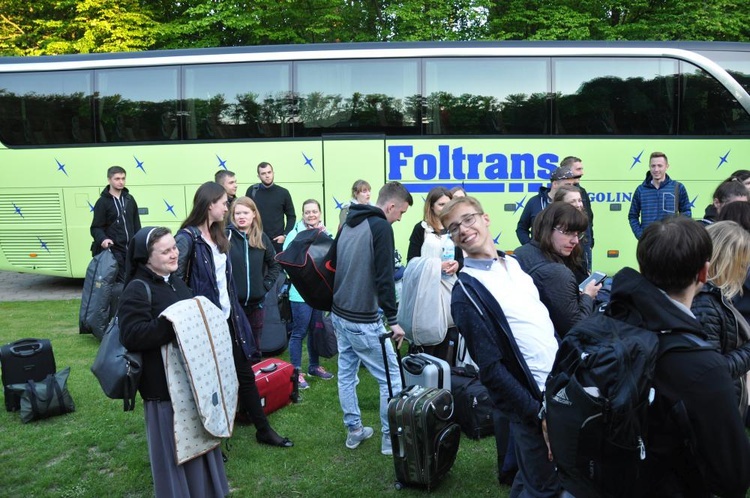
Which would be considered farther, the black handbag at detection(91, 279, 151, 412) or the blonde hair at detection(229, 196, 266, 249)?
the blonde hair at detection(229, 196, 266, 249)

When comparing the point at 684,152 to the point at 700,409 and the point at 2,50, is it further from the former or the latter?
the point at 2,50

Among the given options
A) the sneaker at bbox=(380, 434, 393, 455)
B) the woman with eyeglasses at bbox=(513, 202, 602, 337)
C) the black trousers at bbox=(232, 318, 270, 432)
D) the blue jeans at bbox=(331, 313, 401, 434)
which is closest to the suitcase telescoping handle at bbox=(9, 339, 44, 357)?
the black trousers at bbox=(232, 318, 270, 432)

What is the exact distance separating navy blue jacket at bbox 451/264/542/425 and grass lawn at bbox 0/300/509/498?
165 centimetres

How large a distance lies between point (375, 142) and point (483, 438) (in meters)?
6.61

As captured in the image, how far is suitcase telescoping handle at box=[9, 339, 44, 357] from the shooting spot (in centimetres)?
596

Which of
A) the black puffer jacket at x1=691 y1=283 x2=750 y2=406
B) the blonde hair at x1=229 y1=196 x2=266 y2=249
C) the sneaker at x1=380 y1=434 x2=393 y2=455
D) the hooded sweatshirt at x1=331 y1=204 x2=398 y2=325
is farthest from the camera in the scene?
the blonde hair at x1=229 y1=196 x2=266 y2=249

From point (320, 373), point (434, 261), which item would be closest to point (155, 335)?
point (434, 261)

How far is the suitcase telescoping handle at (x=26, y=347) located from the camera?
5.96 metres

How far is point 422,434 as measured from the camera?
4199mm

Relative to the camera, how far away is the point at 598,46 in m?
10.7

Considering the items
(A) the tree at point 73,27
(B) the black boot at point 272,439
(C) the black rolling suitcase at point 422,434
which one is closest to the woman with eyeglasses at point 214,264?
(B) the black boot at point 272,439

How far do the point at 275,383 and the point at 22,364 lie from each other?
7.34 ft

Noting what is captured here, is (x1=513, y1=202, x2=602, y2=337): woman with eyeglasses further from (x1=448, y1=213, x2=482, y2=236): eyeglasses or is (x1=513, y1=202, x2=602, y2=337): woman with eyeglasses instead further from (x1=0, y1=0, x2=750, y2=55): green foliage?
(x1=0, y1=0, x2=750, y2=55): green foliage

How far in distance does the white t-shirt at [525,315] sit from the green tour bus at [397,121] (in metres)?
7.72
